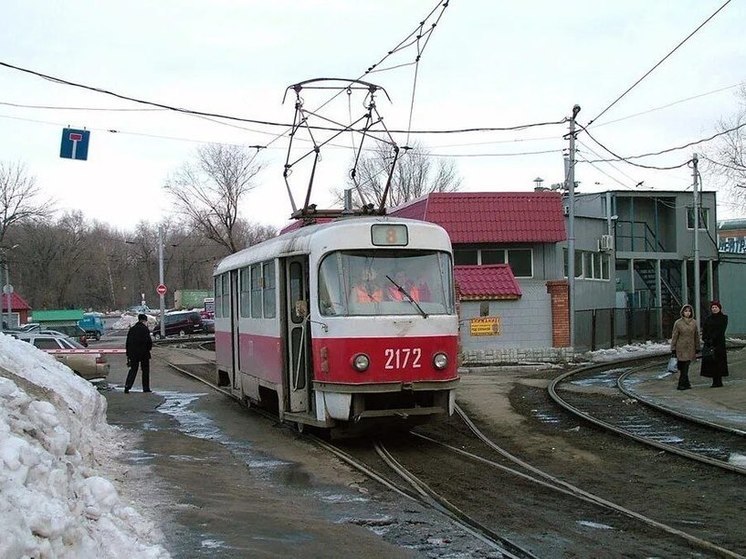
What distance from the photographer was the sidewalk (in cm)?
1380

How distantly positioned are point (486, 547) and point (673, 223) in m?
38.8

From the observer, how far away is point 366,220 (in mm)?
11477

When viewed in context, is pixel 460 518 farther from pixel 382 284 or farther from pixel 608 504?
pixel 382 284

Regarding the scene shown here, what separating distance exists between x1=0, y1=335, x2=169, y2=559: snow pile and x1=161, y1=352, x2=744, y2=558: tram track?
2.53 meters

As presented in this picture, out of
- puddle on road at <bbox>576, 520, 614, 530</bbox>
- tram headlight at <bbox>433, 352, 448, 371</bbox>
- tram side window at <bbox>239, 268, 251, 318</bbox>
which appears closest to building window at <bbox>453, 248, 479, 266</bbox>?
tram side window at <bbox>239, 268, 251, 318</bbox>

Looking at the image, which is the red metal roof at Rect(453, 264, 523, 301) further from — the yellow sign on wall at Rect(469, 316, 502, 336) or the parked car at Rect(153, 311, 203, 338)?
the parked car at Rect(153, 311, 203, 338)

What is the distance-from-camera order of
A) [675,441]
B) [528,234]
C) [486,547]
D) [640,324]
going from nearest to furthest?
1. [486,547]
2. [675,441]
3. [528,234]
4. [640,324]

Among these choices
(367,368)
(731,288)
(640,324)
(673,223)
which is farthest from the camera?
(731,288)

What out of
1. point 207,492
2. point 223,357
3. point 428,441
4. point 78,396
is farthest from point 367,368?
point 223,357

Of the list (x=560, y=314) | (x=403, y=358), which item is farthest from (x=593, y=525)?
(x=560, y=314)

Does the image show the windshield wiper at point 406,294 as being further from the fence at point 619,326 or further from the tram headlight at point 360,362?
the fence at point 619,326

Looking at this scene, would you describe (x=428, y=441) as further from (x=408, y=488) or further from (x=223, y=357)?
(x=223, y=357)

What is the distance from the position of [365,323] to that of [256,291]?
3.77 m

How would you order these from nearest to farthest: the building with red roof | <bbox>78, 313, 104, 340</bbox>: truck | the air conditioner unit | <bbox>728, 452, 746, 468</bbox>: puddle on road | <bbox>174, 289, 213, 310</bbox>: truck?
<bbox>728, 452, 746, 468</bbox>: puddle on road → the building with red roof → the air conditioner unit → <bbox>78, 313, 104, 340</bbox>: truck → <bbox>174, 289, 213, 310</bbox>: truck
